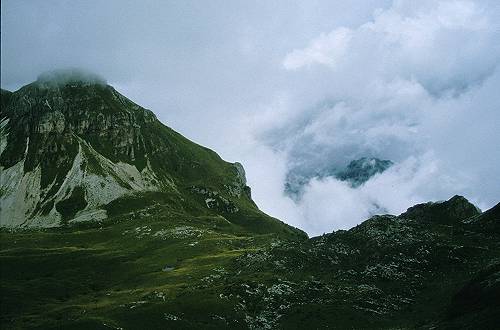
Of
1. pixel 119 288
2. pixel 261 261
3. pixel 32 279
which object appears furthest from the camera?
pixel 32 279

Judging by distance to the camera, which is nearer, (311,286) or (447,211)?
(311,286)

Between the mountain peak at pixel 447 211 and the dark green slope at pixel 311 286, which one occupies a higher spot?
the mountain peak at pixel 447 211

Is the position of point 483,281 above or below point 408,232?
below

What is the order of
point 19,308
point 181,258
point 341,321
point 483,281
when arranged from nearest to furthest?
point 483,281
point 341,321
point 19,308
point 181,258

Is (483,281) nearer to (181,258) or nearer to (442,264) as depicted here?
(442,264)

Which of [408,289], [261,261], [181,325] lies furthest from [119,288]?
[408,289]

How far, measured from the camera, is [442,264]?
106062 millimetres

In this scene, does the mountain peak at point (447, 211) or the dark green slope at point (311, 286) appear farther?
the mountain peak at point (447, 211)

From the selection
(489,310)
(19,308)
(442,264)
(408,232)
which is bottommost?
(19,308)

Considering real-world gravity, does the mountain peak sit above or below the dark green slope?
above

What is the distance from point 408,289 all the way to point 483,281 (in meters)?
31.1

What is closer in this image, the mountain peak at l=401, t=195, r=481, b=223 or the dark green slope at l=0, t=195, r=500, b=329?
the dark green slope at l=0, t=195, r=500, b=329

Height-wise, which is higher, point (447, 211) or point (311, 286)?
point (447, 211)

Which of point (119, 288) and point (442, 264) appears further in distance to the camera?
point (119, 288)
